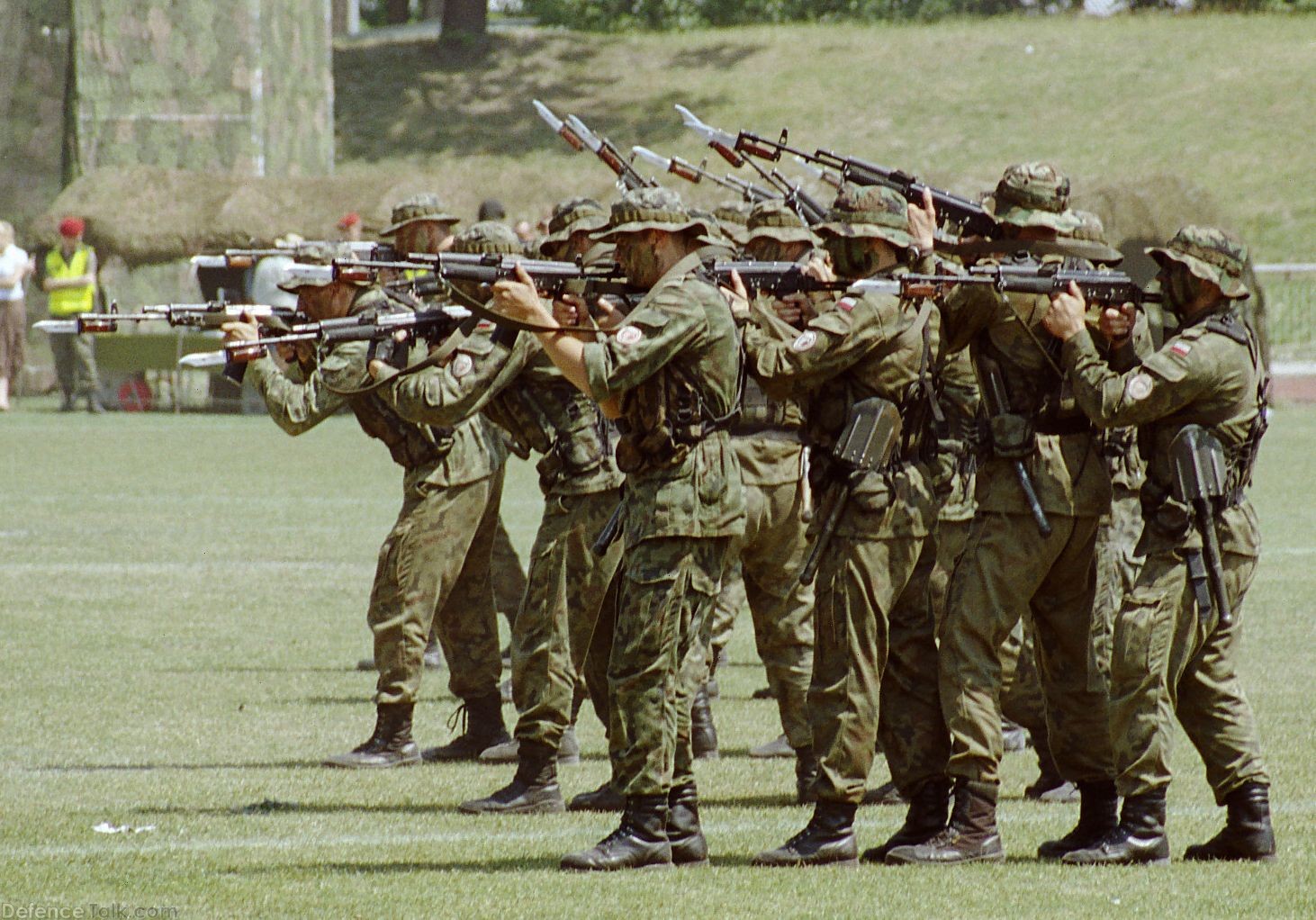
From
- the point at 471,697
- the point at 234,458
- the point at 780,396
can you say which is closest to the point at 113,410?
the point at 234,458

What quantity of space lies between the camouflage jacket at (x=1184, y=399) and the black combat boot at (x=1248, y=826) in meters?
0.75

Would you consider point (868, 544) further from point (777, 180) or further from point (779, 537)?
point (777, 180)

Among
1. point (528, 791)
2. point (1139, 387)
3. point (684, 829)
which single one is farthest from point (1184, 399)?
point (528, 791)

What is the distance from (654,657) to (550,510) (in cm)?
136

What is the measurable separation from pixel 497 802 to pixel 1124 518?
10.3 feet

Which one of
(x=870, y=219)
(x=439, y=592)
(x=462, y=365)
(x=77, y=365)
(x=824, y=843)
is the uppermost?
A: (x=870, y=219)

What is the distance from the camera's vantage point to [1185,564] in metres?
6.66

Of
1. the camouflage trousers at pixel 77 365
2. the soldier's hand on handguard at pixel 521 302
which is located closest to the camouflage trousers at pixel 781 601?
the soldier's hand on handguard at pixel 521 302

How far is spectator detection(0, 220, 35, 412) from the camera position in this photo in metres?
24.8

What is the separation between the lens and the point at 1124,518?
9133mm

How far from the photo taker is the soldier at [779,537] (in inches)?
320

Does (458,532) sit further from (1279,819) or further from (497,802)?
(1279,819)

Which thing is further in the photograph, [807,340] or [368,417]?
[368,417]

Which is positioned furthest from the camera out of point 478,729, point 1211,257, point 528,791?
point 478,729
